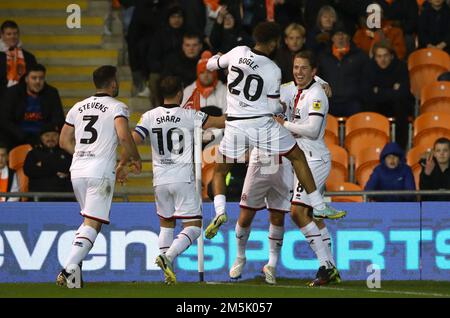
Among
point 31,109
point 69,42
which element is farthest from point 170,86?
point 69,42

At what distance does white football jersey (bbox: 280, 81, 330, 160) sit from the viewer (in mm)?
15602

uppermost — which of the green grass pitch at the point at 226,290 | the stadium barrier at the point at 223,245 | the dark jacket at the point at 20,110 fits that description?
the dark jacket at the point at 20,110

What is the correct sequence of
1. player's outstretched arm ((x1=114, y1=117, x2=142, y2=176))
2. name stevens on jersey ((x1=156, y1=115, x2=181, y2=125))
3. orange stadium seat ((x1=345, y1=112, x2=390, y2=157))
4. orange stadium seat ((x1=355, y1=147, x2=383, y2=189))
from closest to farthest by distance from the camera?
player's outstretched arm ((x1=114, y1=117, x2=142, y2=176))
name stevens on jersey ((x1=156, y1=115, x2=181, y2=125))
orange stadium seat ((x1=355, y1=147, x2=383, y2=189))
orange stadium seat ((x1=345, y1=112, x2=390, y2=157))

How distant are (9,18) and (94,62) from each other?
1.61 m

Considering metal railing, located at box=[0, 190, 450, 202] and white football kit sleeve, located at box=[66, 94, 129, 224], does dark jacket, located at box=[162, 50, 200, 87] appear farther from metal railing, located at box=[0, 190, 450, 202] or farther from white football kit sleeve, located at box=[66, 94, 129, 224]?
white football kit sleeve, located at box=[66, 94, 129, 224]

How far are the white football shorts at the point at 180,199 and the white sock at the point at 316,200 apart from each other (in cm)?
132

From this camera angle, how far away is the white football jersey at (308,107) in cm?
1560

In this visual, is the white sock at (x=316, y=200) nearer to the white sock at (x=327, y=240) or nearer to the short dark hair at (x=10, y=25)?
the white sock at (x=327, y=240)

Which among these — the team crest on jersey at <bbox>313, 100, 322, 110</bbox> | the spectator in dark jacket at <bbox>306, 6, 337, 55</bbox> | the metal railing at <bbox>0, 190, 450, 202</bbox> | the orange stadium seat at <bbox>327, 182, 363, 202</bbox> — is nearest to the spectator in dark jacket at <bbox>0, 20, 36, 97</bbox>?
the metal railing at <bbox>0, 190, 450, 202</bbox>

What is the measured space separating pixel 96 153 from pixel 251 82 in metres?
1.76

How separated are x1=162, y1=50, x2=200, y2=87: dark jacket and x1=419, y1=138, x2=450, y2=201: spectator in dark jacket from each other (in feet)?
12.4

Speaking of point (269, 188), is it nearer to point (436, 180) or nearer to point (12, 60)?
point (436, 180)

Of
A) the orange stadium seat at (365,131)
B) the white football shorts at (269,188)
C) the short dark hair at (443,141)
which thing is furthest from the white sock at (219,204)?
the orange stadium seat at (365,131)
